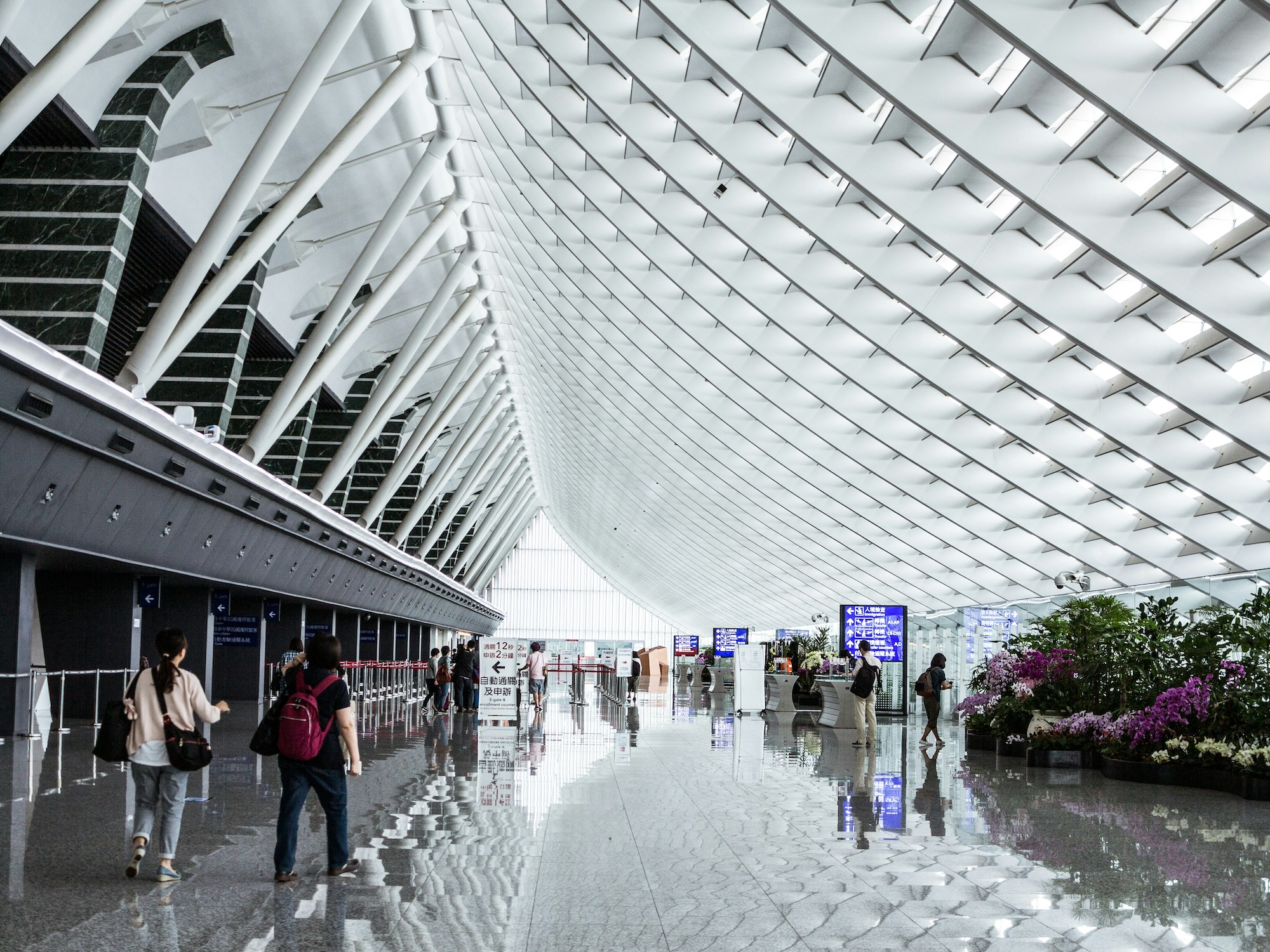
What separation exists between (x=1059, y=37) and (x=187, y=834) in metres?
8.41

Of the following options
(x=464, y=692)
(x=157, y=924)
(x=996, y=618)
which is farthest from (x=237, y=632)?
(x=157, y=924)

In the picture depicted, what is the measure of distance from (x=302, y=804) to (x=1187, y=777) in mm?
9839

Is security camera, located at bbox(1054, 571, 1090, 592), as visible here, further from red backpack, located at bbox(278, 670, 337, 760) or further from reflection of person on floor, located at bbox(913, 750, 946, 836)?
red backpack, located at bbox(278, 670, 337, 760)

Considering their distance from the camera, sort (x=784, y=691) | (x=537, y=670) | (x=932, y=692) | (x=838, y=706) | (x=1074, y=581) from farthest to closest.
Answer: (x=784, y=691) → (x=537, y=670) → (x=838, y=706) → (x=1074, y=581) → (x=932, y=692)

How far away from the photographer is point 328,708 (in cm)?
640

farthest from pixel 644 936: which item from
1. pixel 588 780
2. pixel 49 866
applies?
pixel 588 780

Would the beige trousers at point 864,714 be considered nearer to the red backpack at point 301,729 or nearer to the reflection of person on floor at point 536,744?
the reflection of person on floor at point 536,744

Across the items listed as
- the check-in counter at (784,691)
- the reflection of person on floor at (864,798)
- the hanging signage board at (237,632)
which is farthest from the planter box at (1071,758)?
the hanging signage board at (237,632)

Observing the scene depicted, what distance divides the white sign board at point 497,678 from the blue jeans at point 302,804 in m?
13.5

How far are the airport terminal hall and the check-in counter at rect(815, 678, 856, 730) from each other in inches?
7.8

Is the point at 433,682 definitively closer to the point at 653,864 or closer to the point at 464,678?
the point at 464,678

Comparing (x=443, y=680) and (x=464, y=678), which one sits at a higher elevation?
(x=464, y=678)

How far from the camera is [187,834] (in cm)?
789

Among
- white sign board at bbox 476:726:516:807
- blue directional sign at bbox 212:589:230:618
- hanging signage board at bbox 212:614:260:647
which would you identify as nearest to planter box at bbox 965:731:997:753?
white sign board at bbox 476:726:516:807
